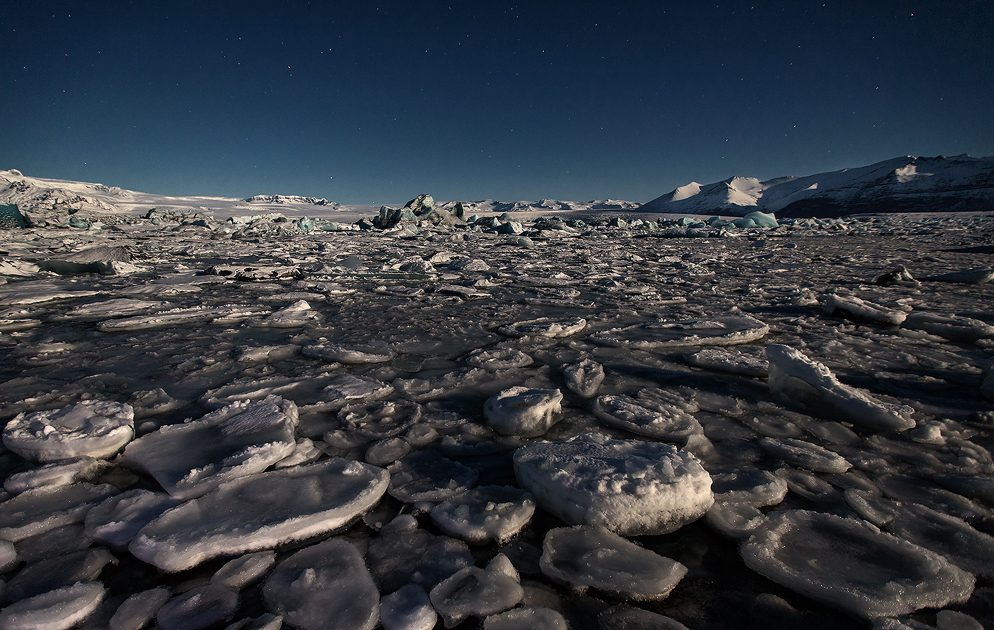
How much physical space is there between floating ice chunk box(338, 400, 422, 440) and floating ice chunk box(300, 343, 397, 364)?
466 mm

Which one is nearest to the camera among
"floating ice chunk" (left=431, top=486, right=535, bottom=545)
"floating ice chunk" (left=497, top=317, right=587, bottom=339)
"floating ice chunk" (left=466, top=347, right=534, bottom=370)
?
"floating ice chunk" (left=431, top=486, right=535, bottom=545)

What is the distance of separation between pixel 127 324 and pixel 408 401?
76.4 inches

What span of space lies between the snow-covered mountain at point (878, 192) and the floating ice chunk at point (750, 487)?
41434mm

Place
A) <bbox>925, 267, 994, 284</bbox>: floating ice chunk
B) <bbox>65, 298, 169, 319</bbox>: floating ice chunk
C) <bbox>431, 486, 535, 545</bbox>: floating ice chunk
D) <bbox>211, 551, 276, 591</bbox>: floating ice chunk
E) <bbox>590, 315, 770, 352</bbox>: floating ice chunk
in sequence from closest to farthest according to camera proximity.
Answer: <bbox>211, 551, 276, 591</bbox>: floating ice chunk → <bbox>431, 486, 535, 545</bbox>: floating ice chunk → <bbox>590, 315, 770, 352</bbox>: floating ice chunk → <bbox>65, 298, 169, 319</bbox>: floating ice chunk → <bbox>925, 267, 994, 284</bbox>: floating ice chunk

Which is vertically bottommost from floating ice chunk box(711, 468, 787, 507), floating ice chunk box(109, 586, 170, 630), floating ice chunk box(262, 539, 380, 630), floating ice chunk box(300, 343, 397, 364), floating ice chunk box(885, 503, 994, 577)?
floating ice chunk box(885, 503, 994, 577)

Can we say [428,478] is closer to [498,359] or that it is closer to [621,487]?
[621,487]

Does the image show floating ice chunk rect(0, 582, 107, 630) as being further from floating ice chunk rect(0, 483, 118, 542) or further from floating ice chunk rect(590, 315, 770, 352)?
floating ice chunk rect(590, 315, 770, 352)

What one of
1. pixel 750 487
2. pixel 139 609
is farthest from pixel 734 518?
pixel 139 609

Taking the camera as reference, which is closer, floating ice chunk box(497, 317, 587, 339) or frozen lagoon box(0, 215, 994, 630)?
frozen lagoon box(0, 215, 994, 630)

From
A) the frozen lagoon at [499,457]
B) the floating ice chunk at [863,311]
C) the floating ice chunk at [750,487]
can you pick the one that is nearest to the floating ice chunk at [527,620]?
the frozen lagoon at [499,457]

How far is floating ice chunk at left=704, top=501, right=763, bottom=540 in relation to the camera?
830 mm

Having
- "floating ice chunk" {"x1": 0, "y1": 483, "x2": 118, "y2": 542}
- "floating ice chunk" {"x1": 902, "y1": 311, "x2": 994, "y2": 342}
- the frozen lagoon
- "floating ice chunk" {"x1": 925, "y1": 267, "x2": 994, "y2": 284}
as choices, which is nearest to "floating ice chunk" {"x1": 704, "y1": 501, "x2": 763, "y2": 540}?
the frozen lagoon

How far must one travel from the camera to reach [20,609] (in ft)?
Answer: 2.13

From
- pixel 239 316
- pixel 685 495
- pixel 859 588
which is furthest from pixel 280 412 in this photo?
pixel 239 316
